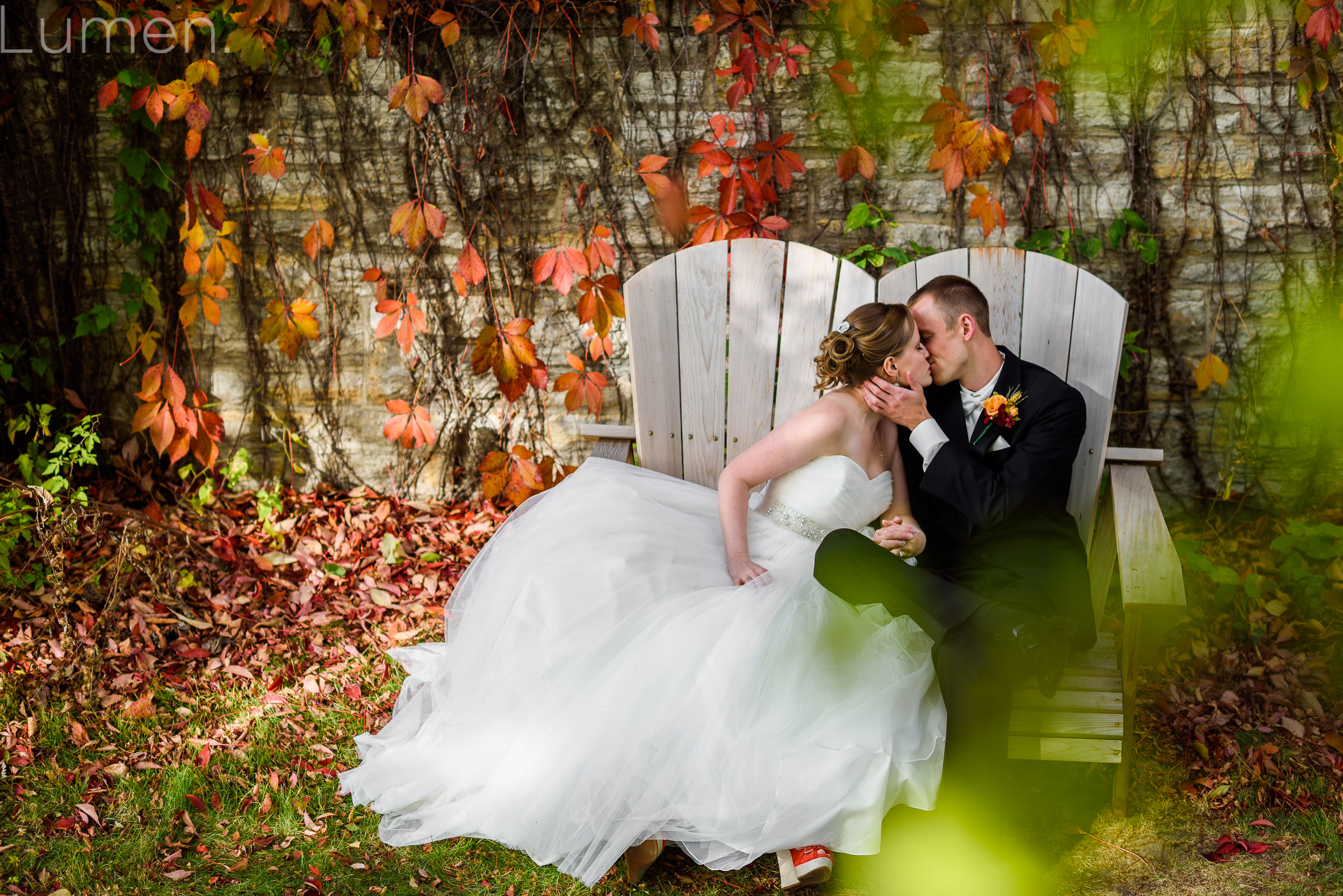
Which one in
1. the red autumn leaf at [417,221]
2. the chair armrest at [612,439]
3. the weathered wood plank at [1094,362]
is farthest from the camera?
the red autumn leaf at [417,221]

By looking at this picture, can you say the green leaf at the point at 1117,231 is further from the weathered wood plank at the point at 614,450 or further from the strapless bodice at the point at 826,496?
the weathered wood plank at the point at 614,450

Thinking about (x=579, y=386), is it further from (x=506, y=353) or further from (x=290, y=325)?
(x=290, y=325)

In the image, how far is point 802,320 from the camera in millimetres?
2738

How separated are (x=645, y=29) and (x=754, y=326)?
119cm

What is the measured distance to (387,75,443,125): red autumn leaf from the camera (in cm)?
304

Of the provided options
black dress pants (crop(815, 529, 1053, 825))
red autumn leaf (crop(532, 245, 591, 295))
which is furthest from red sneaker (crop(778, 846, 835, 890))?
red autumn leaf (crop(532, 245, 591, 295))

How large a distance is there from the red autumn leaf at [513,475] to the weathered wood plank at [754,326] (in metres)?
0.96

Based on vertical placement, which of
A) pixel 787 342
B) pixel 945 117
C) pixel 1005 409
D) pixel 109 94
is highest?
pixel 109 94

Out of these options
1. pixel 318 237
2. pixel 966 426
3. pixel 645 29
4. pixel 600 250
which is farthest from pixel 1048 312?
pixel 318 237

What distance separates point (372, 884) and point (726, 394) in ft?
5.14

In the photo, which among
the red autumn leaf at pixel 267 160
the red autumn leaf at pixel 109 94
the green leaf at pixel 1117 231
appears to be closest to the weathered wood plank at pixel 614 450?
the red autumn leaf at pixel 267 160

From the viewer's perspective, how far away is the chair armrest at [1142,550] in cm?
197

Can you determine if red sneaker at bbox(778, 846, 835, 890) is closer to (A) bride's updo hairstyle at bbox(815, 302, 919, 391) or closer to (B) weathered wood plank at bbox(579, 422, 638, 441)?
(A) bride's updo hairstyle at bbox(815, 302, 919, 391)

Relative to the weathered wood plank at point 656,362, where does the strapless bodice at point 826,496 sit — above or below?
below
